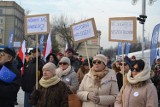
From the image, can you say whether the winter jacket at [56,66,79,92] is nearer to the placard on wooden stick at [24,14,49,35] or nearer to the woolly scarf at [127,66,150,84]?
the placard on wooden stick at [24,14,49,35]

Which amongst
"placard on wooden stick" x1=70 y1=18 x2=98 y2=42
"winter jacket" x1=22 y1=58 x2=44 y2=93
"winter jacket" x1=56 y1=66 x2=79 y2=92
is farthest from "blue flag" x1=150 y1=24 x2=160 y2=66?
"winter jacket" x1=56 y1=66 x2=79 y2=92

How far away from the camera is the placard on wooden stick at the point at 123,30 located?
24.3 feet

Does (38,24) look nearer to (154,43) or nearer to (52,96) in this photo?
(52,96)

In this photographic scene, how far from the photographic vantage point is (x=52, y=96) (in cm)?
593

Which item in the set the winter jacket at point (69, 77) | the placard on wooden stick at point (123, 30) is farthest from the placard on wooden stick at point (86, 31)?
the winter jacket at point (69, 77)

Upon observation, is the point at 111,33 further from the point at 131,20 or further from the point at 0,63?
the point at 0,63

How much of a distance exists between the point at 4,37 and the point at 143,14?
75350 millimetres

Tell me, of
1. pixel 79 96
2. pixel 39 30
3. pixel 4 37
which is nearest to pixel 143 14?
pixel 39 30

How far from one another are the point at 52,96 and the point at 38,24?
11.5ft

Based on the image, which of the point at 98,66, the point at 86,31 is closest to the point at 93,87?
the point at 98,66

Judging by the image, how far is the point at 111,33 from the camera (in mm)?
7742

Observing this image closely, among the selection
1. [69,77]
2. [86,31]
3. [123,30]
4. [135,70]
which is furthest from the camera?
[86,31]

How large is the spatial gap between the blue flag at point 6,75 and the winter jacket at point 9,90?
6 cm

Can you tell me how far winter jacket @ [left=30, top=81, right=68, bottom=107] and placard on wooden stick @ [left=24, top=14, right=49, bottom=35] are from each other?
3230mm
